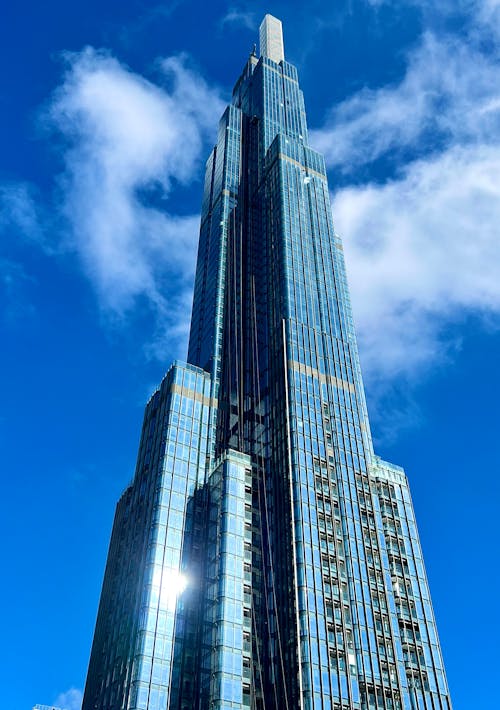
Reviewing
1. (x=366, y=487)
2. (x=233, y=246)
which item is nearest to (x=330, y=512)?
(x=366, y=487)

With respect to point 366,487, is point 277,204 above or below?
above

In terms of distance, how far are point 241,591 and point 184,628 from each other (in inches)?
382

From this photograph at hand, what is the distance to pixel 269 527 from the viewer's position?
108 m

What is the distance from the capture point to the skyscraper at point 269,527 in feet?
307

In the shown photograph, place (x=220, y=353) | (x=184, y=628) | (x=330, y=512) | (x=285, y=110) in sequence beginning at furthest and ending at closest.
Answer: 1. (x=285, y=110)
2. (x=220, y=353)
3. (x=330, y=512)
4. (x=184, y=628)

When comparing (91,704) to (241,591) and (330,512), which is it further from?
(330,512)

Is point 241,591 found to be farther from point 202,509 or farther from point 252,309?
point 252,309

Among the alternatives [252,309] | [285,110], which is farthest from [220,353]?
[285,110]

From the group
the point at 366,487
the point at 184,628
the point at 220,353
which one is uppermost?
the point at 220,353

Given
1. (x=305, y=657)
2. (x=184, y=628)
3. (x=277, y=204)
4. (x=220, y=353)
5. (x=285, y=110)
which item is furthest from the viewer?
(x=285, y=110)

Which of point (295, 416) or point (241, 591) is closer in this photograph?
point (241, 591)

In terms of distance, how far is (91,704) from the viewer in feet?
356

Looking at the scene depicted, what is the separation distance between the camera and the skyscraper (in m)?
93.4

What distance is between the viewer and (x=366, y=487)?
11588cm
